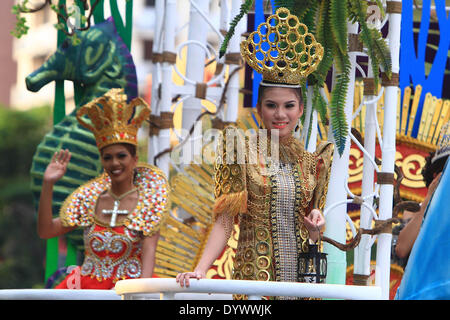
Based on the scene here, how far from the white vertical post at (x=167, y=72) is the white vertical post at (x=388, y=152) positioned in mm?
1548

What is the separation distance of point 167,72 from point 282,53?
2.35 metres

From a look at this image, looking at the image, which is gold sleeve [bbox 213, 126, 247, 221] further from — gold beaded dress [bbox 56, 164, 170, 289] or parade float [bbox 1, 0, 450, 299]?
gold beaded dress [bbox 56, 164, 170, 289]

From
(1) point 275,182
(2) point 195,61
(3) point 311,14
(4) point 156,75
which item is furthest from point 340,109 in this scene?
(2) point 195,61

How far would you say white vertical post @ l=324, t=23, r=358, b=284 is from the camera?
209 inches

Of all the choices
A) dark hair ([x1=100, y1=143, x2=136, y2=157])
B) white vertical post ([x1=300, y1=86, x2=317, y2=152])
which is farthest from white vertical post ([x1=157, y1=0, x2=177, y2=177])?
white vertical post ([x1=300, y1=86, x2=317, y2=152])

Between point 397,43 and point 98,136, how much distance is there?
5.84 feet

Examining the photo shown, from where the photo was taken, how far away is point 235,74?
6.59 meters

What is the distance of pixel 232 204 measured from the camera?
3.98m

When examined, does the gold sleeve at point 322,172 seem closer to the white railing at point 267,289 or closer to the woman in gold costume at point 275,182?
the woman in gold costume at point 275,182

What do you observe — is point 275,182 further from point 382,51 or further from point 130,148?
point 130,148

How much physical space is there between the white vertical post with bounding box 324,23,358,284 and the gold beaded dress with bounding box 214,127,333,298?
116cm

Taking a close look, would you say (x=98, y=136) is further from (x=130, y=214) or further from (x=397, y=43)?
(x=397, y=43)
